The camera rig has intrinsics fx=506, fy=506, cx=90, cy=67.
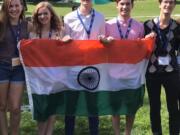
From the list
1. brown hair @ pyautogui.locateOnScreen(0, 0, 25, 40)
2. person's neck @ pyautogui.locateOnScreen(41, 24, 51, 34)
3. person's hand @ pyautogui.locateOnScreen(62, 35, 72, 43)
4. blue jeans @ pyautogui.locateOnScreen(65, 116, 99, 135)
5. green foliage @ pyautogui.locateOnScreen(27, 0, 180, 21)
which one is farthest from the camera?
green foliage @ pyautogui.locateOnScreen(27, 0, 180, 21)

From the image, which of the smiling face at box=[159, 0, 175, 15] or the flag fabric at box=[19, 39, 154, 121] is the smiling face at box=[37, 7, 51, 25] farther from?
the smiling face at box=[159, 0, 175, 15]

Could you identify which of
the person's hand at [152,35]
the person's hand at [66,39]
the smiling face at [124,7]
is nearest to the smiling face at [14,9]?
the person's hand at [66,39]

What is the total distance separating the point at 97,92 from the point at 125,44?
0.73m

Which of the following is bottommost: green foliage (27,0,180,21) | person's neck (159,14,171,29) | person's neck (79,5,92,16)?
green foliage (27,0,180,21)

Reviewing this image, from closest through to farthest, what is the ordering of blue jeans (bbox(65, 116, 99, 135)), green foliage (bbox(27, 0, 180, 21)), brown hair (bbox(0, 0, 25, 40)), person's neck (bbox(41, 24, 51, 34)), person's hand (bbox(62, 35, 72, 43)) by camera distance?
brown hair (bbox(0, 0, 25, 40)) → person's hand (bbox(62, 35, 72, 43)) → person's neck (bbox(41, 24, 51, 34)) → blue jeans (bbox(65, 116, 99, 135)) → green foliage (bbox(27, 0, 180, 21))

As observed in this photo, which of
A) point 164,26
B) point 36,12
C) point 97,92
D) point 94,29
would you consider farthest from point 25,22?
point 164,26

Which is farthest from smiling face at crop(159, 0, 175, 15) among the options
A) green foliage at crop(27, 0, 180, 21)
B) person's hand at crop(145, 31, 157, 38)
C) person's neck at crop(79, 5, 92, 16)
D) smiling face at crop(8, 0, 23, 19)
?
green foliage at crop(27, 0, 180, 21)

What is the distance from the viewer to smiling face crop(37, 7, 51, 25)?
21.1ft

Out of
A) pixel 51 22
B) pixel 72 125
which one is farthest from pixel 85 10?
pixel 72 125

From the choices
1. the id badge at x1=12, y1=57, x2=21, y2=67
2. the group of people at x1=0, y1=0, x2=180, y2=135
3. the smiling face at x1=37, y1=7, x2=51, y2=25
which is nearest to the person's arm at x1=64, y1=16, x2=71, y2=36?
the group of people at x1=0, y1=0, x2=180, y2=135

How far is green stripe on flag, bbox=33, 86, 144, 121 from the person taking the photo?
6.57 metres

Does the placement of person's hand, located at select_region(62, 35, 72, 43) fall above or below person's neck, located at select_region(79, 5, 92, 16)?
below

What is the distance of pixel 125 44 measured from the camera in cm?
659

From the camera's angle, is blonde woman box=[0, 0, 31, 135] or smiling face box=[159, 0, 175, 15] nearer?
blonde woman box=[0, 0, 31, 135]
